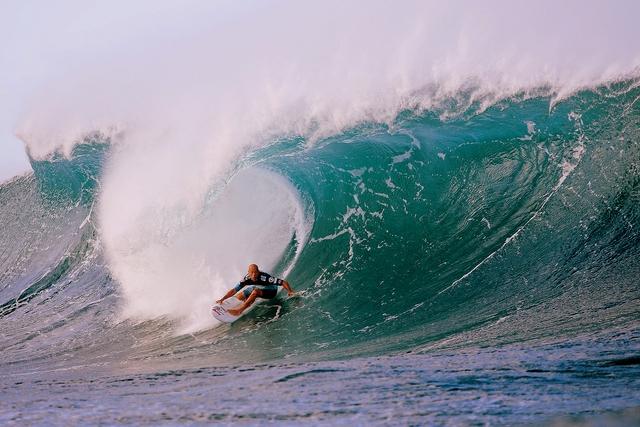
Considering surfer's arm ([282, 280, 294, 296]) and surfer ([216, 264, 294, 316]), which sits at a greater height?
surfer ([216, 264, 294, 316])

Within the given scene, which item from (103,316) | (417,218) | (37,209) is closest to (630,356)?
(417,218)

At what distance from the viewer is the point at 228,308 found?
9.81 m

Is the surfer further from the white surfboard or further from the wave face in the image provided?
the wave face

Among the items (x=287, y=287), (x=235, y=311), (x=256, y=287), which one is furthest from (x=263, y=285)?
(x=235, y=311)

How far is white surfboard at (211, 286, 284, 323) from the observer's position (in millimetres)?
9703

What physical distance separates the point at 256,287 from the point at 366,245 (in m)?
2.04

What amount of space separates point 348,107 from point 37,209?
26.6 feet

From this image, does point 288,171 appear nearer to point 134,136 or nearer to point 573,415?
point 134,136

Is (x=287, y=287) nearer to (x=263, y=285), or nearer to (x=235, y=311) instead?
(x=263, y=285)

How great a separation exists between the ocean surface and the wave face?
0.04 meters

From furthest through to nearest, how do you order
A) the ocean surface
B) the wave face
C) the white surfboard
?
1. the white surfboard
2. the wave face
3. the ocean surface

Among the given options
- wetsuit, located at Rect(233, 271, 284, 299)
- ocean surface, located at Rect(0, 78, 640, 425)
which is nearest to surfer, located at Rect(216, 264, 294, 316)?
wetsuit, located at Rect(233, 271, 284, 299)

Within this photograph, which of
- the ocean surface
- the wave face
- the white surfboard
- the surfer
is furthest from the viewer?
the surfer

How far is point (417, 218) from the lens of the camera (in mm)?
11078
